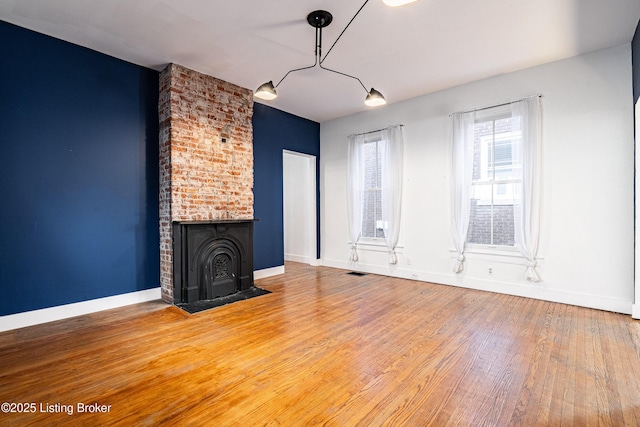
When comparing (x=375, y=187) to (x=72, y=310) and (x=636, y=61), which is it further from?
(x=72, y=310)

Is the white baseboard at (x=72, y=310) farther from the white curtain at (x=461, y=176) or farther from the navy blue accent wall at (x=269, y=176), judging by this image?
the white curtain at (x=461, y=176)

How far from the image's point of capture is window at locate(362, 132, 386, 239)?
5.78 metres

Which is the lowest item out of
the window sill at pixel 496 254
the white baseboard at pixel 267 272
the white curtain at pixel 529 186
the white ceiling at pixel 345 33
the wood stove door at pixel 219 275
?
the white baseboard at pixel 267 272

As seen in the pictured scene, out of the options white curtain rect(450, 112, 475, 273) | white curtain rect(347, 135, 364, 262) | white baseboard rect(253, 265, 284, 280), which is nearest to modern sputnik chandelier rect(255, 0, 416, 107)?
white curtain rect(347, 135, 364, 262)

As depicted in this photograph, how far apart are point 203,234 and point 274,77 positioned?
246 cm

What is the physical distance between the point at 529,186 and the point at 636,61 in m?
1.62

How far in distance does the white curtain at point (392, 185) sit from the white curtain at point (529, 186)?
1807mm

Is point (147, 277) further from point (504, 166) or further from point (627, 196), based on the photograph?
point (627, 196)

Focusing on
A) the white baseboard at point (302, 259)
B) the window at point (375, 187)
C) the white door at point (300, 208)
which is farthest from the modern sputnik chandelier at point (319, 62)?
the white baseboard at point (302, 259)

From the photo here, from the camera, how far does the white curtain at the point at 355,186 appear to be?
596 centimetres

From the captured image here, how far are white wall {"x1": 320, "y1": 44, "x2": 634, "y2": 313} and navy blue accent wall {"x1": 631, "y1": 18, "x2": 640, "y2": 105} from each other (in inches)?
5.0

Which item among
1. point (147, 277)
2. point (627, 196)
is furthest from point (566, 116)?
point (147, 277)

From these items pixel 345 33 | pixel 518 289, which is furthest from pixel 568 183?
pixel 345 33

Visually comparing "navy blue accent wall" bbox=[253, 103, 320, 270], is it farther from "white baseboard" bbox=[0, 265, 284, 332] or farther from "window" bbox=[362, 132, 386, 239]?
"white baseboard" bbox=[0, 265, 284, 332]
